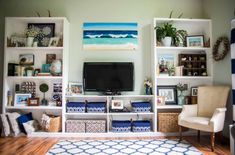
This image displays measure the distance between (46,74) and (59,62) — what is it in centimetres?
33

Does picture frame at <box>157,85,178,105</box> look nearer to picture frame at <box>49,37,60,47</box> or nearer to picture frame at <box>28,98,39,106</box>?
picture frame at <box>49,37,60,47</box>

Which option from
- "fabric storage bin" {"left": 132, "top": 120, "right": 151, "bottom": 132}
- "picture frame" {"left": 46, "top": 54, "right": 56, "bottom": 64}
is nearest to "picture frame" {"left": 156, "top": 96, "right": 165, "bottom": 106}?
"fabric storage bin" {"left": 132, "top": 120, "right": 151, "bottom": 132}

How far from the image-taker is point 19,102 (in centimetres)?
386

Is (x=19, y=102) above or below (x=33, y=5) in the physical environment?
below

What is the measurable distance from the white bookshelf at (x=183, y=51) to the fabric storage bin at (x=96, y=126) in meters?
1.02

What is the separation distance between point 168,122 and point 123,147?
1134mm

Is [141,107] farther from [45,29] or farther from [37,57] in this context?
[45,29]

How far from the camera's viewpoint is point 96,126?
380 cm

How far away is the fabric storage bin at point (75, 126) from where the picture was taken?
3.78 metres

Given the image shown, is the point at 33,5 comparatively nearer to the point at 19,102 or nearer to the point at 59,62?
the point at 59,62

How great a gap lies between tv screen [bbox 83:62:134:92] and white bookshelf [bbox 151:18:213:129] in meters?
0.50

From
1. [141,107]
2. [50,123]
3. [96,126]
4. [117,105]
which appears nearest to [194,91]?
[141,107]

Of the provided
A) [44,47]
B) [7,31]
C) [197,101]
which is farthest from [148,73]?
[7,31]

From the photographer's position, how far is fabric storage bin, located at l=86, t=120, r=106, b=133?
3.80m
